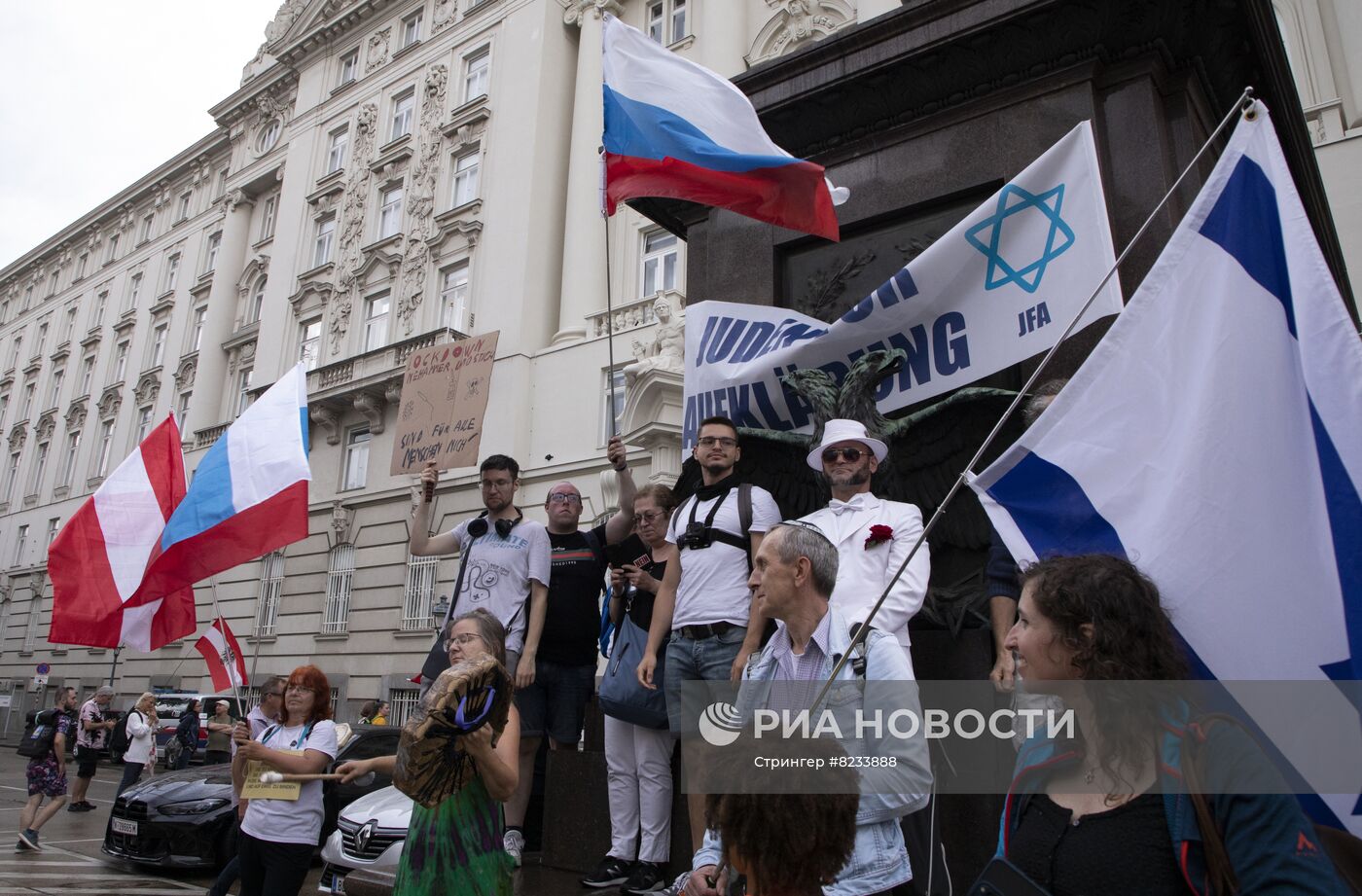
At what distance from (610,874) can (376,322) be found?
2462 centimetres

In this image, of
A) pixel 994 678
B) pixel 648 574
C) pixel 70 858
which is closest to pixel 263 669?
pixel 70 858

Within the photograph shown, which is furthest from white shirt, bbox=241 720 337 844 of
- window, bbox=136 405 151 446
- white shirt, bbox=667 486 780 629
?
window, bbox=136 405 151 446

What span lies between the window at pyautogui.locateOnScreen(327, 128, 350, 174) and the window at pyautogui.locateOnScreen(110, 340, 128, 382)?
14.6 meters

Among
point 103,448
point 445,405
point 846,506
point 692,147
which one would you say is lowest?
point 846,506

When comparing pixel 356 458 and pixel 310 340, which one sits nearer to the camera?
pixel 356 458

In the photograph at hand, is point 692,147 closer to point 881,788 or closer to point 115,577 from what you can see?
point 881,788

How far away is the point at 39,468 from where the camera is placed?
138ft

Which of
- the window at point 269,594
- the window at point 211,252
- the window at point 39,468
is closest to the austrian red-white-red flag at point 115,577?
the window at point 269,594

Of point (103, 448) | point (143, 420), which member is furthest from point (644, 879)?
point (103, 448)

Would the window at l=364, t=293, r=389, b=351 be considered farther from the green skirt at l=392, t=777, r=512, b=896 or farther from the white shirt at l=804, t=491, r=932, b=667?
the green skirt at l=392, t=777, r=512, b=896

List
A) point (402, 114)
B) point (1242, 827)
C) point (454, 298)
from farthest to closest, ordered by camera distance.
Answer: point (402, 114) → point (454, 298) → point (1242, 827)

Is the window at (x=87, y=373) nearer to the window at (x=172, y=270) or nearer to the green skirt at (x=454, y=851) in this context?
the window at (x=172, y=270)

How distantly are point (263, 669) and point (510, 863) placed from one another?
2578 centimetres

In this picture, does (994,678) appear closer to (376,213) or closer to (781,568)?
(781,568)
